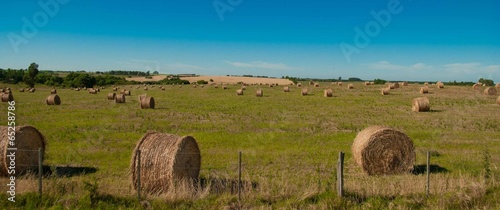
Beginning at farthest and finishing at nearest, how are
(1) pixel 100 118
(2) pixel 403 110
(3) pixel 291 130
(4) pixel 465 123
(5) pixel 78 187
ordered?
1. (2) pixel 403 110
2. (1) pixel 100 118
3. (4) pixel 465 123
4. (3) pixel 291 130
5. (5) pixel 78 187

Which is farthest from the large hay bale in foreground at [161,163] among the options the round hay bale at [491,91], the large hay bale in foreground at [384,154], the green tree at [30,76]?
the green tree at [30,76]

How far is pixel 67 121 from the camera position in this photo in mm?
25078

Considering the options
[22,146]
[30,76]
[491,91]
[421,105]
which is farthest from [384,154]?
[30,76]

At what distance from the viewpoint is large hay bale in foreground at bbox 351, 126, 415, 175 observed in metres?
13.4

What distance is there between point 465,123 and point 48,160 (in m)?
22.5

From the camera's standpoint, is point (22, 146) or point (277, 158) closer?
point (22, 146)

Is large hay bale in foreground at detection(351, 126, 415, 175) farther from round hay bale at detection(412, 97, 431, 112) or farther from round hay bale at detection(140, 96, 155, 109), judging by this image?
round hay bale at detection(140, 96, 155, 109)

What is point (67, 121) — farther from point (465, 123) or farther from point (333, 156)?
point (465, 123)

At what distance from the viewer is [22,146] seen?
40.8 feet

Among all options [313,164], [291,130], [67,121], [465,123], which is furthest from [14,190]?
[465,123]

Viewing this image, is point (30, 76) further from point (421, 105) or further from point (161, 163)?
point (161, 163)

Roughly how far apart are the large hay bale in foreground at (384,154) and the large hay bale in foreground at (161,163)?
6.05 meters

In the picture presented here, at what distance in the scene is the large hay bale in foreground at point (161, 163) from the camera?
10445 mm

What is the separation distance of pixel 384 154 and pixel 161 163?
24.7 feet
